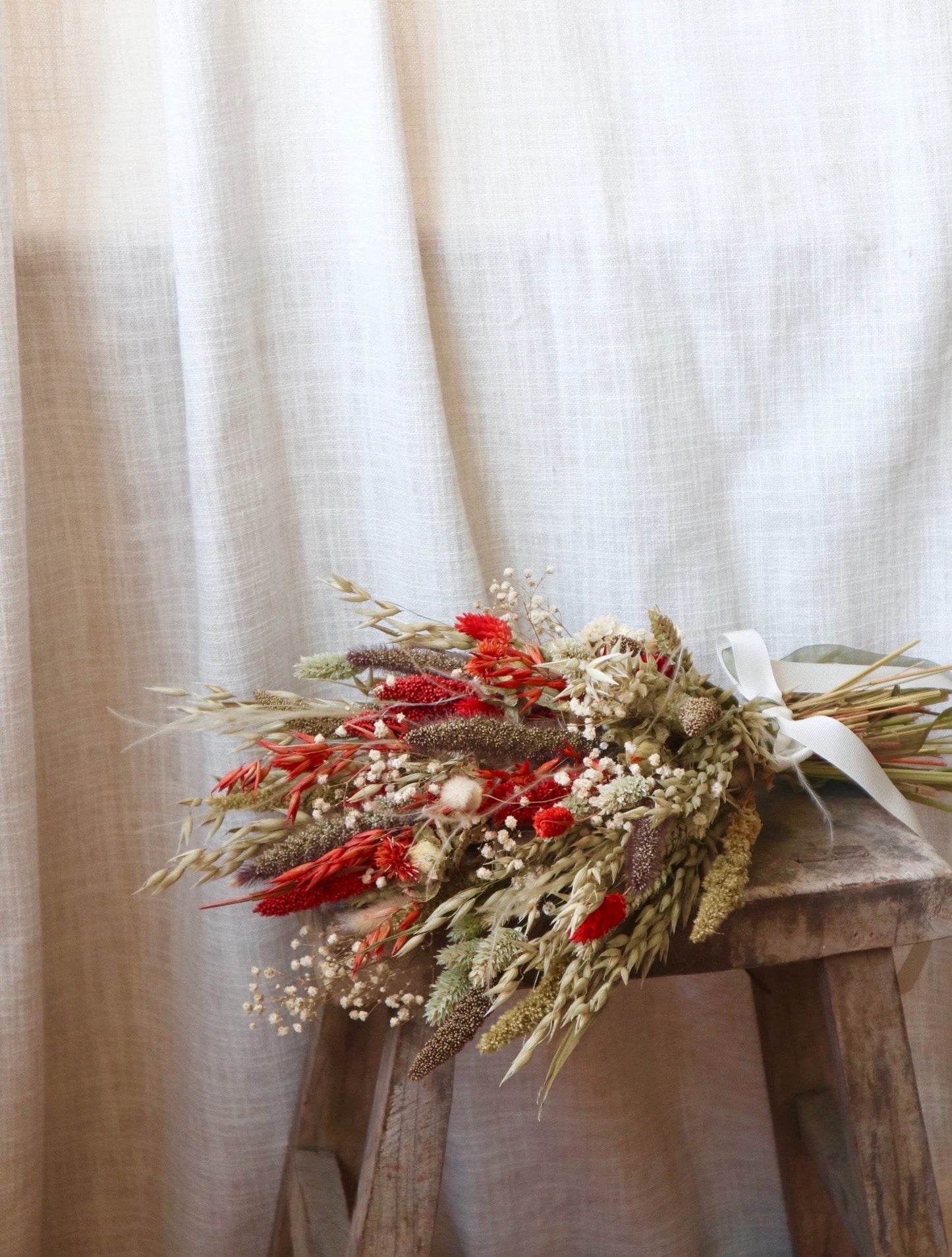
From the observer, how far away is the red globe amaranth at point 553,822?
0.66 meters

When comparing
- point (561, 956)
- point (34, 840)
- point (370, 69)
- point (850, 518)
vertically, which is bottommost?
point (561, 956)

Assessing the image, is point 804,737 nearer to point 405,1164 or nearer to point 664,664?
point 664,664

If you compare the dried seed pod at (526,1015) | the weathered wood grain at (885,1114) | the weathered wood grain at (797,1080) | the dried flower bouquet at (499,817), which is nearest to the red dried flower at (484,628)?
the dried flower bouquet at (499,817)

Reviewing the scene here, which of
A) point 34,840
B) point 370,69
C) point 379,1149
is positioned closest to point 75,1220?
point 34,840

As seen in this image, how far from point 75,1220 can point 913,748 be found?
91 cm

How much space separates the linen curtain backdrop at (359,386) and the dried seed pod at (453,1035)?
0.41 metres

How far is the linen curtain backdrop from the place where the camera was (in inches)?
35.9

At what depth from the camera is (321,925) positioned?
0.75m

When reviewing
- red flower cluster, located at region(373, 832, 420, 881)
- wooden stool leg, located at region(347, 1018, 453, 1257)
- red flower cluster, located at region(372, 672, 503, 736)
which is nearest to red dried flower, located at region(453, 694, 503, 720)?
red flower cluster, located at region(372, 672, 503, 736)

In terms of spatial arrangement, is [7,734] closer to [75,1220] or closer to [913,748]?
[75,1220]

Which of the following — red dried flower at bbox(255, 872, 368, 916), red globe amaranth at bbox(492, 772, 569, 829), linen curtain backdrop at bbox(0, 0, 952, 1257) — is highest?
linen curtain backdrop at bbox(0, 0, 952, 1257)

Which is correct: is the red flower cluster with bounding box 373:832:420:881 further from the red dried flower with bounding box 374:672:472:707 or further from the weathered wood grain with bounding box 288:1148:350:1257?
the weathered wood grain with bounding box 288:1148:350:1257

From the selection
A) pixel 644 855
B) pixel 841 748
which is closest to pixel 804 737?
pixel 841 748

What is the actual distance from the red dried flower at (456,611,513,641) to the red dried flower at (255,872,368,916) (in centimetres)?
17
